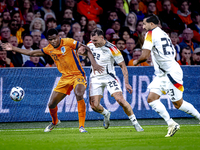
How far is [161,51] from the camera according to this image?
6.45m

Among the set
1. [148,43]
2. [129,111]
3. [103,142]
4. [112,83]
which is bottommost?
[129,111]

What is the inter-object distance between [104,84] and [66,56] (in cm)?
103

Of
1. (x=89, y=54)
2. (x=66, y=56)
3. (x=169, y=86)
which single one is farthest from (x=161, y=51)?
(x=66, y=56)

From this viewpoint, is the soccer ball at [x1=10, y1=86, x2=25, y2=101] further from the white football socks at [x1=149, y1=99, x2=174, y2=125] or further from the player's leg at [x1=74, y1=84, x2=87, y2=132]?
the white football socks at [x1=149, y1=99, x2=174, y2=125]

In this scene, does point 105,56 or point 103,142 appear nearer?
point 103,142

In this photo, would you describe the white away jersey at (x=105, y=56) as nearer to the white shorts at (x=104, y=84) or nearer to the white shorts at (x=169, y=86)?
the white shorts at (x=104, y=84)

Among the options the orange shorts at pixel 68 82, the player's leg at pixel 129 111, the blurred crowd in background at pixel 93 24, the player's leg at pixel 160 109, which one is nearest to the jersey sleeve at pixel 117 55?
the player's leg at pixel 129 111

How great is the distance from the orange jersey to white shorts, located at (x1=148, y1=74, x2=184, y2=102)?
189 cm

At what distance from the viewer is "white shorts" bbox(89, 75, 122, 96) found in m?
7.55

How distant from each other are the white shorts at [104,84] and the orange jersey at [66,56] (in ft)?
1.36

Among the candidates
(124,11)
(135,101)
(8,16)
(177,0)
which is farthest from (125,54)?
(177,0)

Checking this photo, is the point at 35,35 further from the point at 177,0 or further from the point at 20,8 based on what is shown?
the point at 177,0

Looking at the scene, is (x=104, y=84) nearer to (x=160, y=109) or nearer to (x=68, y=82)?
(x=68, y=82)

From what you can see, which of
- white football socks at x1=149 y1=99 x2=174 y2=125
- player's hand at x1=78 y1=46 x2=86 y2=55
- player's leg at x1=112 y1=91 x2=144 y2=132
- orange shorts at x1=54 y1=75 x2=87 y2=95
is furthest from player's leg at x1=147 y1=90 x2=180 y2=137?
player's hand at x1=78 y1=46 x2=86 y2=55
